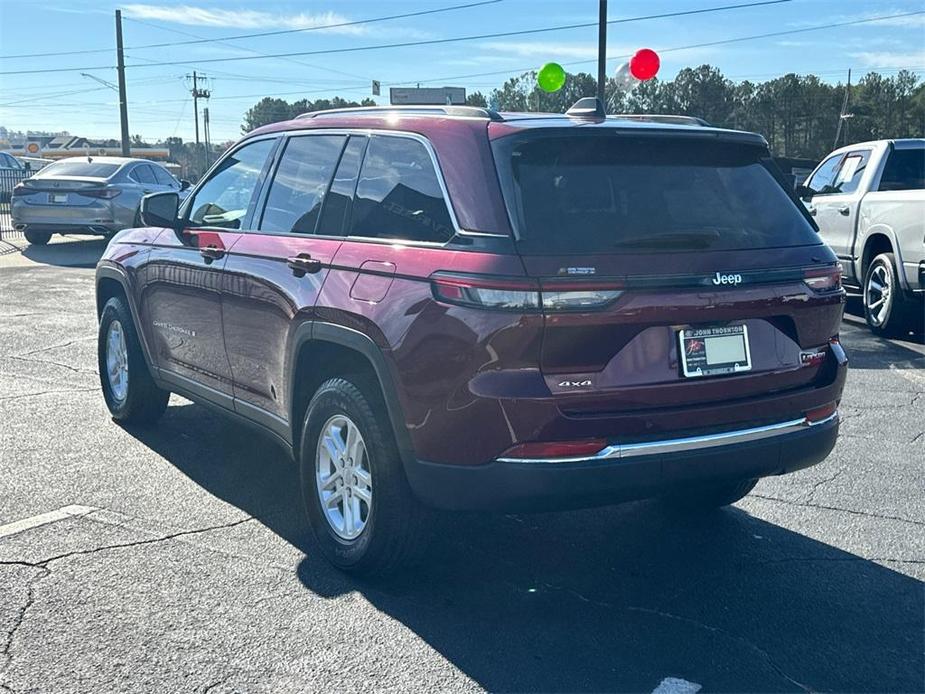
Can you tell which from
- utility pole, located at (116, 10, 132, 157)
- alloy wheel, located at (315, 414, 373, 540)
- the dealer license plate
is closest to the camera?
the dealer license plate

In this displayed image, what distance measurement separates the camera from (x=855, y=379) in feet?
26.4

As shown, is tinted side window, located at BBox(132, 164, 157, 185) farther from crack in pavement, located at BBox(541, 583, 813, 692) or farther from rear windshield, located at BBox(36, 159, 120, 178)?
crack in pavement, located at BBox(541, 583, 813, 692)

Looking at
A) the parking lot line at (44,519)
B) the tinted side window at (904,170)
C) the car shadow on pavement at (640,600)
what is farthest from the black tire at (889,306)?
the parking lot line at (44,519)

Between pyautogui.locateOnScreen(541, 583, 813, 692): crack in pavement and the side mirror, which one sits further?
the side mirror

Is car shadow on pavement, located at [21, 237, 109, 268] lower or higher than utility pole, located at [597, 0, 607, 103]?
lower

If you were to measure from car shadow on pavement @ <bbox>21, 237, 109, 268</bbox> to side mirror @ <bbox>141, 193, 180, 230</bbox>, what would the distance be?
11.6 m

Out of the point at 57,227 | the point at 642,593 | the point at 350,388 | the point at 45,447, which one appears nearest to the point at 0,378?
the point at 45,447

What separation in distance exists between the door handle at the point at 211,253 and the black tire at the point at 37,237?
14.8 metres

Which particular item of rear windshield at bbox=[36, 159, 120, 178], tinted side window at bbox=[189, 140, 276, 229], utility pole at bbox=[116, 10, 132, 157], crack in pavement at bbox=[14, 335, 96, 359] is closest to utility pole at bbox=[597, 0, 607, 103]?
rear windshield at bbox=[36, 159, 120, 178]

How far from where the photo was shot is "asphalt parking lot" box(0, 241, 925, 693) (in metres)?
3.31

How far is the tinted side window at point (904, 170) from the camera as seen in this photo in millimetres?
11000

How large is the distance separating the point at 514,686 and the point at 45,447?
12.3 feet

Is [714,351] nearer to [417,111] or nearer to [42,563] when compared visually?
[417,111]

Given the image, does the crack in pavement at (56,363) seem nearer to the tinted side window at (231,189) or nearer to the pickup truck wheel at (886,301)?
the tinted side window at (231,189)
